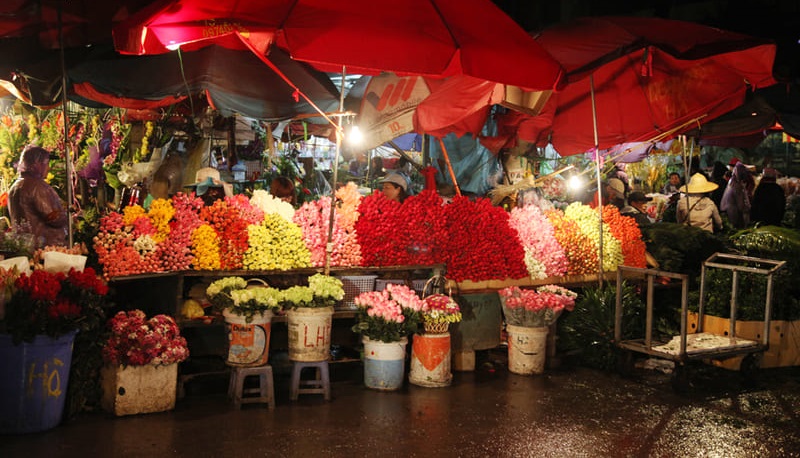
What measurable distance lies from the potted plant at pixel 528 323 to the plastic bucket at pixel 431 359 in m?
1.05

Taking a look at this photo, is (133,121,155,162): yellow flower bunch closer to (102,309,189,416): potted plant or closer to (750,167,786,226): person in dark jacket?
(102,309,189,416): potted plant

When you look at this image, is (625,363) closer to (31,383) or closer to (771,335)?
(771,335)

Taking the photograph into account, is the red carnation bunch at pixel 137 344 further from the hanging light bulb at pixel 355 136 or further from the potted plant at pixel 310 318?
the hanging light bulb at pixel 355 136

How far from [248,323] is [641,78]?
752 centimetres

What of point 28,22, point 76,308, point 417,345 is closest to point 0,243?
point 76,308

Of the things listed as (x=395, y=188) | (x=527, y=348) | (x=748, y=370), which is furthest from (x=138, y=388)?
(x=748, y=370)

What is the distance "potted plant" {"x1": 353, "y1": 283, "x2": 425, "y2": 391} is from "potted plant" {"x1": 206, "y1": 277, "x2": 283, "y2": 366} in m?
1.05

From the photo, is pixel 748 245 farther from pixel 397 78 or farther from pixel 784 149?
pixel 784 149

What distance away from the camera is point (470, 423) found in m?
6.46

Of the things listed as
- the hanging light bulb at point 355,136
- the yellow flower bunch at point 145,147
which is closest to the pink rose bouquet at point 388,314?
the hanging light bulb at point 355,136

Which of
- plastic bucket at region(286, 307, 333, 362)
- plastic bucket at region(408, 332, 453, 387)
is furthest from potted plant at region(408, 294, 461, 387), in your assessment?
plastic bucket at region(286, 307, 333, 362)

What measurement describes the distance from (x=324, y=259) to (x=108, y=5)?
3825 millimetres

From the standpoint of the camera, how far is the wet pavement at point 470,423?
5.66 metres

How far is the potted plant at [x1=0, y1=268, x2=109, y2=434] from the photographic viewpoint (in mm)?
5637
